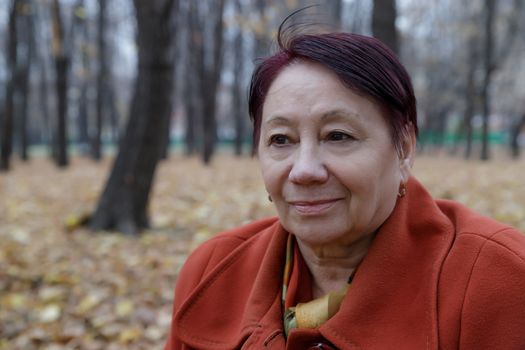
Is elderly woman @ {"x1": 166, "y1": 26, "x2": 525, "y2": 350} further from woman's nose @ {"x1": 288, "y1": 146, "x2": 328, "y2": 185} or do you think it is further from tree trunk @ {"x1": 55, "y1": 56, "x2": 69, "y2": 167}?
tree trunk @ {"x1": 55, "y1": 56, "x2": 69, "y2": 167}

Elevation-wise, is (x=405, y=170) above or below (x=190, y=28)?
below

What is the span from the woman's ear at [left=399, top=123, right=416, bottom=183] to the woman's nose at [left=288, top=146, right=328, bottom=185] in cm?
27

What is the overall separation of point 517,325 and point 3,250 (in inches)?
216

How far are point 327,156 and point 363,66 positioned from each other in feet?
0.84

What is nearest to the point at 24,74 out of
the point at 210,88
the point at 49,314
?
the point at 210,88

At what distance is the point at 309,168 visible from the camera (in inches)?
58.4

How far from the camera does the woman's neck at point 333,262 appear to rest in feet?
5.41

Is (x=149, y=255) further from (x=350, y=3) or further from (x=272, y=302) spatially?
(x=350, y=3)

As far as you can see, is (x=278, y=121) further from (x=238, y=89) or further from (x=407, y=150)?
(x=238, y=89)

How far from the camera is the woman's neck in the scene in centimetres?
165

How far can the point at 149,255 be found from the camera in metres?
5.62

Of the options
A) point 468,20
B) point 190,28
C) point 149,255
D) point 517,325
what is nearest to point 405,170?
point 517,325

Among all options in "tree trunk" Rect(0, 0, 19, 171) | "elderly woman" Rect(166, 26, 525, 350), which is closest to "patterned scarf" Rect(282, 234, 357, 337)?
"elderly woman" Rect(166, 26, 525, 350)

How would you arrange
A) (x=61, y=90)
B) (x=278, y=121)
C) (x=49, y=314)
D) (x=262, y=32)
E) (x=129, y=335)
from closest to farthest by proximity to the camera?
(x=278, y=121) < (x=129, y=335) < (x=49, y=314) < (x=262, y=32) < (x=61, y=90)
